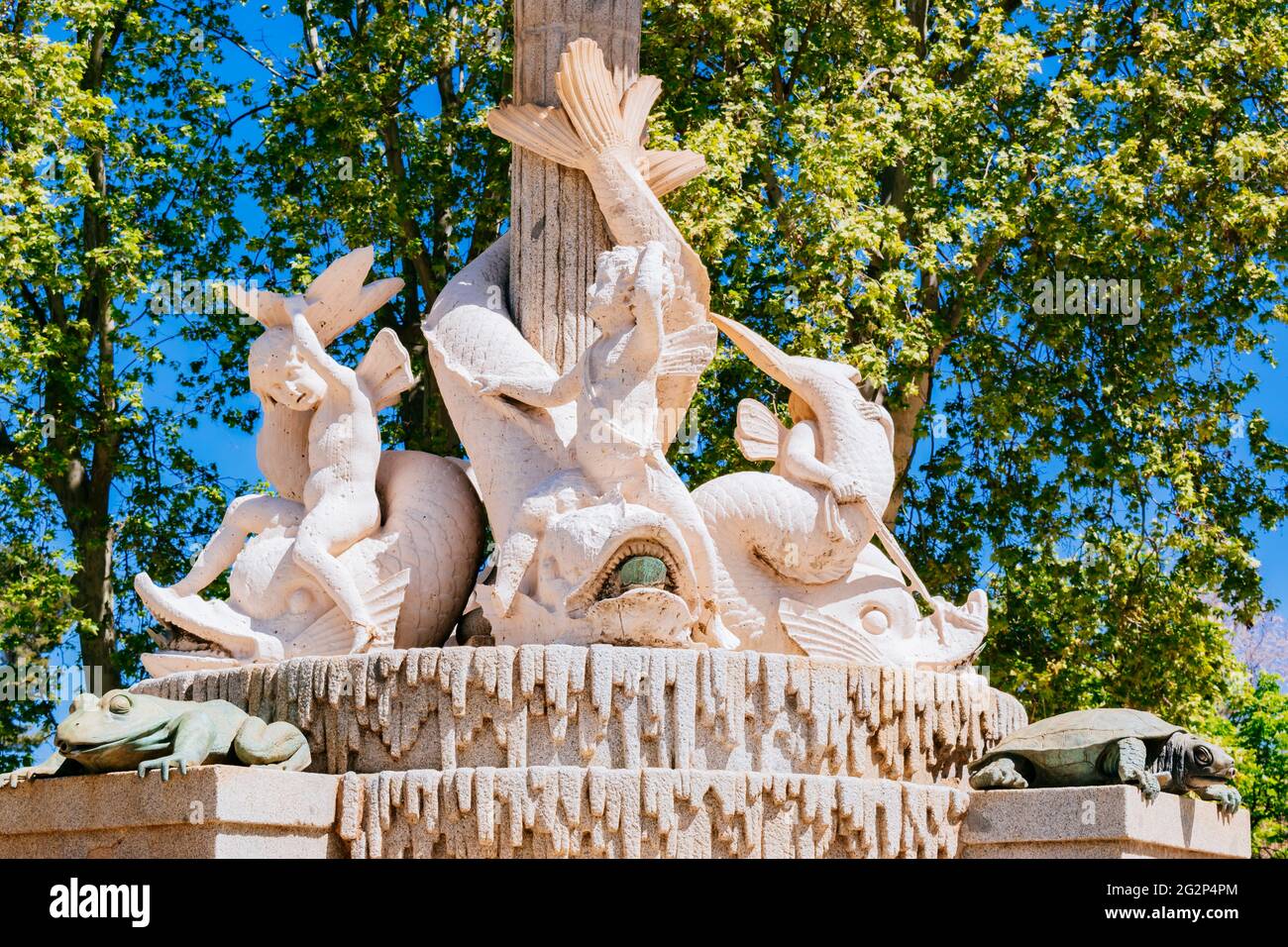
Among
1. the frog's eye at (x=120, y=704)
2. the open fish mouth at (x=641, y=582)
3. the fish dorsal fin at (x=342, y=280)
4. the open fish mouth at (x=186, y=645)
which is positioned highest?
the fish dorsal fin at (x=342, y=280)

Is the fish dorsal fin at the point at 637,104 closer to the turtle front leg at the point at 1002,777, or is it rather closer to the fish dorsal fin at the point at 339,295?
the fish dorsal fin at the point at 339,295

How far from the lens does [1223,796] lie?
7.77 metres

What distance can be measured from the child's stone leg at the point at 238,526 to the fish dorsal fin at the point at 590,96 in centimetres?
226

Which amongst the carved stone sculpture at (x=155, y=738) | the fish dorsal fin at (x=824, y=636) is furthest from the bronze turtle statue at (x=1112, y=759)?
the carved stone sculpture at (x=155, y=738)

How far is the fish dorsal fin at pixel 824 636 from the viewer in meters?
8.61

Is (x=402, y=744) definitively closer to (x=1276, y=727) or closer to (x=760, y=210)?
(x=760, y=210)

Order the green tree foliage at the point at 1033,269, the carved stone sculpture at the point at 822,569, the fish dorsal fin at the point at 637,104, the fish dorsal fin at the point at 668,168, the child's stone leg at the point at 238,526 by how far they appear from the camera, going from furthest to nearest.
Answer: the green tree foliage at the point at 1033,269 < the fish dorsal fin at the point at 668,168 < the fish dorsal fin at the point at 637,104 < the child's stone leg at the point at 238,526 < the carved stone sculpture at the point at 822,569

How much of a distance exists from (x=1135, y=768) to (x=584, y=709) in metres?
2.18

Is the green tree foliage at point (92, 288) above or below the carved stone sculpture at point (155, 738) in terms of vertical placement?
above

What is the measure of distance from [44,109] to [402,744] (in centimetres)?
1067

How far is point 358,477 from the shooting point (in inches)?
345

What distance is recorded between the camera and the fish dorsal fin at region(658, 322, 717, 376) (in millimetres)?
8531

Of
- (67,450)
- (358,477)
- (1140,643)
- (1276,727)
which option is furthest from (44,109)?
(1276,727)

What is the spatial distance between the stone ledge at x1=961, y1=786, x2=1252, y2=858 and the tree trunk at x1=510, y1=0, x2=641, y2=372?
294 centimetres
